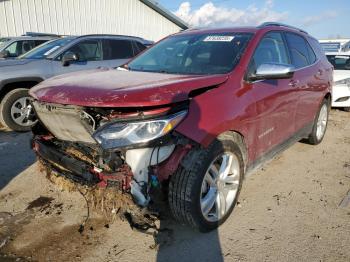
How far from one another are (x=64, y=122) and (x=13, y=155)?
103 inches

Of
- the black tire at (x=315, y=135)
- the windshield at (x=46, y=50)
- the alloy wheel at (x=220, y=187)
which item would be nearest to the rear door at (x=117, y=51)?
the windshield at (x=46, y=50)

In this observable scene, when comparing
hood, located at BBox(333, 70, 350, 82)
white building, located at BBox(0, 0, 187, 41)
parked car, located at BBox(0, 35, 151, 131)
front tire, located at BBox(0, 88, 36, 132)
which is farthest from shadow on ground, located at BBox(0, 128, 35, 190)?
white building, located at BBox(0, 0, 187, 41)

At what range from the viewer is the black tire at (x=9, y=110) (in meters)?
5.95

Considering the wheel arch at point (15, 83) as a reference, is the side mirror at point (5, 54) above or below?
above

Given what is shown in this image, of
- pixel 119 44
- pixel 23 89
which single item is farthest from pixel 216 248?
pixel 119 44

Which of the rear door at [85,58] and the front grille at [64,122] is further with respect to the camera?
the rear door at [85,58]

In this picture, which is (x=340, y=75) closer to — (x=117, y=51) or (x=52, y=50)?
(x=117, y=51)

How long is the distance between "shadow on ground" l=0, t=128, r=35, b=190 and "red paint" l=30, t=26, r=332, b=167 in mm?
1600

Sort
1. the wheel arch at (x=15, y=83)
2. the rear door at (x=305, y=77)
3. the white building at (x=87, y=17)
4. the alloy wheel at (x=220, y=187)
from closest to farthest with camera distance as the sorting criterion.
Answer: the alloy wheel at (x=220, y=187)
the rear door at (x=305, y=77)
the wheel arch at (x=15, y=83)
the white building at (x=87, y=17)

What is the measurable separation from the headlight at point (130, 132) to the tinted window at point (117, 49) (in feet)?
17.6

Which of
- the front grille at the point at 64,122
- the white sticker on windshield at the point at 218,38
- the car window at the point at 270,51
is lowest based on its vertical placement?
the front grille at the point at 64,122

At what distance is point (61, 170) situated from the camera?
2848mm

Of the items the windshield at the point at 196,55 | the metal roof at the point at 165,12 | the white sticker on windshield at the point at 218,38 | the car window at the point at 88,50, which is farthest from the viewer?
the metal roof at the point at 165,12

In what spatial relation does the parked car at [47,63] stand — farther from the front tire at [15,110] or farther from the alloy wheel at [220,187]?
the alloy wheel at [220,187]
